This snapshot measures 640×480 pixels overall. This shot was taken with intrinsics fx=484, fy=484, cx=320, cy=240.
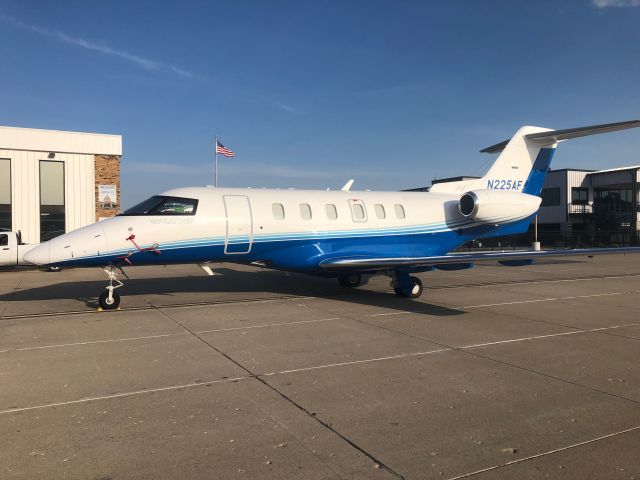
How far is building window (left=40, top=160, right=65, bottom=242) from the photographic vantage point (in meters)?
24.8

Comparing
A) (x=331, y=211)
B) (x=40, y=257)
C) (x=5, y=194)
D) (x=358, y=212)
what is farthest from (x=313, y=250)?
(x=5, y=194)

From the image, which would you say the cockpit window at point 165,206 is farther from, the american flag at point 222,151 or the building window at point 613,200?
the building window at point 613,200

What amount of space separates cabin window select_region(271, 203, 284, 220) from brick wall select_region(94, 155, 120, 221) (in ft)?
55.1

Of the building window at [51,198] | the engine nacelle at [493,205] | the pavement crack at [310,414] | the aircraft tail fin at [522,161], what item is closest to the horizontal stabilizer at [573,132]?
the aircraft tail fin at [522,161]

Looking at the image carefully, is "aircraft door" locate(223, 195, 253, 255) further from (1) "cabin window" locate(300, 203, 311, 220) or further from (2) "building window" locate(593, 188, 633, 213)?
(2) "building window" locate(593, 188, 633, 213)

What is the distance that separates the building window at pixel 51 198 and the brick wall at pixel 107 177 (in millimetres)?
1691

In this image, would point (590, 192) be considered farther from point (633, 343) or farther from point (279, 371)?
point (279, 371)

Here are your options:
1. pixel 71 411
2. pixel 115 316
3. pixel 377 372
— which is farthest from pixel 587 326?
pixel 115 316

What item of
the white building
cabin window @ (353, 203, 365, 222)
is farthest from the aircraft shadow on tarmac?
the white building

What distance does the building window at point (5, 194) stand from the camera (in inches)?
946

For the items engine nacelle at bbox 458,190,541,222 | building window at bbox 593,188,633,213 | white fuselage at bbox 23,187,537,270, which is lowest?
white fuselage at bbox 23,187,537,270

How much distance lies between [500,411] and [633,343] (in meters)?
4.28

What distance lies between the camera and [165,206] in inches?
428

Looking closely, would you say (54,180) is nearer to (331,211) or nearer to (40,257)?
(40,257)
